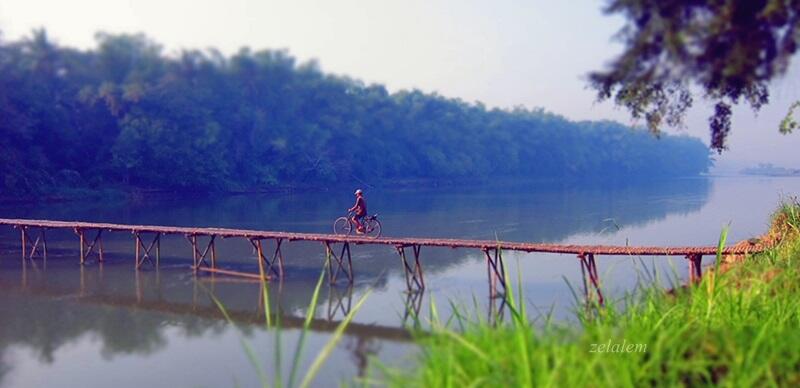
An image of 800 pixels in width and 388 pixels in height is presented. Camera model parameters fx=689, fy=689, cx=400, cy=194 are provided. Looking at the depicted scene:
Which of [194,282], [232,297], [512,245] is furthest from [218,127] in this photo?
[512,245]

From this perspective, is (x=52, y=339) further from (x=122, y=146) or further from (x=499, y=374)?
(x=122, y=146)

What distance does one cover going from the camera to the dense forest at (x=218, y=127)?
47.5m

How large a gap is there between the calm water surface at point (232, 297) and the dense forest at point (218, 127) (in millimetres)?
11092

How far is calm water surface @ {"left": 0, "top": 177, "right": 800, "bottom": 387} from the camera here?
12.1m

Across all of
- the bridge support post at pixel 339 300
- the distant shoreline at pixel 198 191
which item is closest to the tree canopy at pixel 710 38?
the bridge support post at pixel 339 300

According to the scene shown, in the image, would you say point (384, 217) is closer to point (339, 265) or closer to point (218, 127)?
point (339, 265)

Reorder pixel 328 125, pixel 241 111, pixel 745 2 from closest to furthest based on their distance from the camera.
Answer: pixel 745 2 → pixel 241 111 → pixel 328 125

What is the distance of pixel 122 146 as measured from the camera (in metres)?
50.3

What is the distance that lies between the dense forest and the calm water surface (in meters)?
11.1

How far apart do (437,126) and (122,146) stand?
166 ft

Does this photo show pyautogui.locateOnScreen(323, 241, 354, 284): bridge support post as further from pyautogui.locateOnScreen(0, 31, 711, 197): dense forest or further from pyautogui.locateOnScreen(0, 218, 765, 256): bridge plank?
pyautogui.locateOnScreen(0, 31, 711, 197): dense forest

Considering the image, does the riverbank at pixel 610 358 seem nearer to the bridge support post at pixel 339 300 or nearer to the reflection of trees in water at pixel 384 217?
the bridge support post at pixel 339 300

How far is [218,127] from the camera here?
60.6 m

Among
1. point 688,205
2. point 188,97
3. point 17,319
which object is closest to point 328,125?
point 188,97
